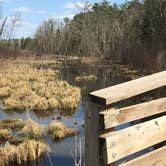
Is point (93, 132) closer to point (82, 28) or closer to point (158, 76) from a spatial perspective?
point (158, 76)

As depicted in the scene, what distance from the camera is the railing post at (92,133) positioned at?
7.29 feet

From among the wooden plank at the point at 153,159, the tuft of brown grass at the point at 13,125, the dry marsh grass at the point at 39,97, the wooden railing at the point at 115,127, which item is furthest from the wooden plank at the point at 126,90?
the dry marsh grass at the point at 39,97

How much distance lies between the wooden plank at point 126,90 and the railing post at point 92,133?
60mm

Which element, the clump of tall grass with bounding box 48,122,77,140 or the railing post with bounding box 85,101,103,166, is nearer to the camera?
the railing post with bounding box 85,101,103,166

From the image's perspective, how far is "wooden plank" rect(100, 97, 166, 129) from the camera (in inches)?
86.9

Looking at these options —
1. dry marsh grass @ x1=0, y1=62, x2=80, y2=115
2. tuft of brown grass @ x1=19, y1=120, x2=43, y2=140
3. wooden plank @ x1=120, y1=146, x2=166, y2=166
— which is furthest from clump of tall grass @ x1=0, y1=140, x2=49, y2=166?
dry marsh grass @ x1=0, y1=62, x2=80, y2=115

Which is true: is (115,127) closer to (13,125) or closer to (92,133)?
(92,133)

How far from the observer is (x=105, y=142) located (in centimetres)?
219

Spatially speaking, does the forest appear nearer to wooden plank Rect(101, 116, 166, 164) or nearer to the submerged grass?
the submerged grass

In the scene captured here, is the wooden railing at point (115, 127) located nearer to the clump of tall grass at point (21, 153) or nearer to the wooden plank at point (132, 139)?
the wooden plank at point (132, 139)

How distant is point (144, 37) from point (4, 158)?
77.4ft

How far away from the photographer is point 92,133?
2260 millimetres

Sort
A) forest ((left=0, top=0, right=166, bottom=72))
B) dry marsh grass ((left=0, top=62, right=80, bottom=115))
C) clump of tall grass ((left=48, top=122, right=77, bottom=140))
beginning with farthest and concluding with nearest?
forest ((left=0, top=0, right=166, bottom=72)), dry marsh grass ((left=0, top=62, right=80, bottom=115)), clump of tall grass ((left=48, top=122, right=77, bottom=140))

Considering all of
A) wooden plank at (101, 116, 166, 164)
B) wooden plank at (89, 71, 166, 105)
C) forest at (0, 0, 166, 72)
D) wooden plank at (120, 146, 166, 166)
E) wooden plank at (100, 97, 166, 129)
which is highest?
forest at (0, 0, 166, 72)
